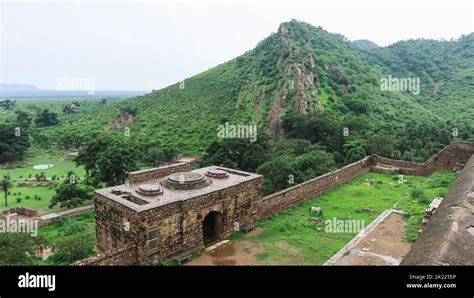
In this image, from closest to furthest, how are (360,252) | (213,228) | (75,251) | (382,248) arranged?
(360,252)
(382,248)
(213,228)
(75,251)

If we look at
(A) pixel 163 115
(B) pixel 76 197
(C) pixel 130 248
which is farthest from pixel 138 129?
(C) pixel 130 248

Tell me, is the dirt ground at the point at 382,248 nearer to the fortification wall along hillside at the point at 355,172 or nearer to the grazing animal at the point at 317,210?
the grazing animal at the point at 317,210

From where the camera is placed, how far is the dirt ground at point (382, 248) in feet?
39.8

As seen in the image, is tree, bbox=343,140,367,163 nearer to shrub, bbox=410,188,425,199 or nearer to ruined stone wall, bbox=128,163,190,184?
shrub, bbox=410,188,425,199

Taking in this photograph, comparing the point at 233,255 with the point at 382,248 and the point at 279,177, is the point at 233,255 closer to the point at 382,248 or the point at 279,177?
the point at 382,248

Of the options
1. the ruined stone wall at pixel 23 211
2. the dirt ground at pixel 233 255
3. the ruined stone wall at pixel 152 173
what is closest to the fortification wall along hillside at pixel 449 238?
the dirt ground at pixel 233 255

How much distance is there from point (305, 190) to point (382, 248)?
21.4 ft

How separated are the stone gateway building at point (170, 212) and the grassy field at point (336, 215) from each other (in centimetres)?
118

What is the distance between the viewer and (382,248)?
13.1 meters

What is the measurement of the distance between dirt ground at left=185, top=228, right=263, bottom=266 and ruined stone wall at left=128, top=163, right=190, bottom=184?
14.4 ft

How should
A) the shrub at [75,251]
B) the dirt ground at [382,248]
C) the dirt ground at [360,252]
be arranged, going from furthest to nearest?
the shrub at [75,251]
the dirt ground at [360,252]
the dirt ground at [382,248]

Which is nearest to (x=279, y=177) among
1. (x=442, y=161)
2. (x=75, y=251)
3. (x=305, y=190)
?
(x=305, y=190)

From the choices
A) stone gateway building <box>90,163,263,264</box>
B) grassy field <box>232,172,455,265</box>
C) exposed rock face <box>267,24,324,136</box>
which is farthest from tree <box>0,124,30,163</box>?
grassy field <box>232,172,455,265</box>

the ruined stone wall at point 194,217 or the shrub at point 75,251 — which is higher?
the ruined stone wall at point 194,217
